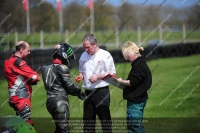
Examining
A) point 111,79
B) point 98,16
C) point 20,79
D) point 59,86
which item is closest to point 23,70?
point 20,79

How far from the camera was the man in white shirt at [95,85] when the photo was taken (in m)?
7.20

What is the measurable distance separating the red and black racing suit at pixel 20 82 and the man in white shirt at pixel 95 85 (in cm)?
88

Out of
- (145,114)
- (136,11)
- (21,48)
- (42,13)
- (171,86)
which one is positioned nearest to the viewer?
(21,48)

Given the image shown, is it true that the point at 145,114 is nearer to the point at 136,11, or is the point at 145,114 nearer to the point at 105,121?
the point at 105,121

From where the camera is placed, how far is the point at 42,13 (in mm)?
38219

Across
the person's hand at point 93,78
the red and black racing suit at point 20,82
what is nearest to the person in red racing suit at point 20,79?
the red and black racing suit at point 20,82

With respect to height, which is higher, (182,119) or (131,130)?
(131,130)

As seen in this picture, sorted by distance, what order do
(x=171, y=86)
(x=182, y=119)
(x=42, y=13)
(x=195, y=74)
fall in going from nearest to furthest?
1. (x=182, y=119)
2. (x=171, y=86)
3. (x=195, y=74)
4. (x=42, y=13)

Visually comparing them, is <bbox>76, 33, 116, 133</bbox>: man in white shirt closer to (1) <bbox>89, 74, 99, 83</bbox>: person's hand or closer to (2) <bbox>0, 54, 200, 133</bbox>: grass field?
(1) <bbox>89, 74, 99, 83</bbox>: person's hand

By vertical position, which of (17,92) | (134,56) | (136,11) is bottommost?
(136,11)

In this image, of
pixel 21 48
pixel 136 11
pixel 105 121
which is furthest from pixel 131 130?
pixel 136 11

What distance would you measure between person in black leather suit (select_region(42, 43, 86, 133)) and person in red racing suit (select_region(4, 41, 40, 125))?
2.24 ft

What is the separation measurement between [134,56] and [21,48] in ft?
6.52

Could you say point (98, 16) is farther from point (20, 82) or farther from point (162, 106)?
point (20, 82)
